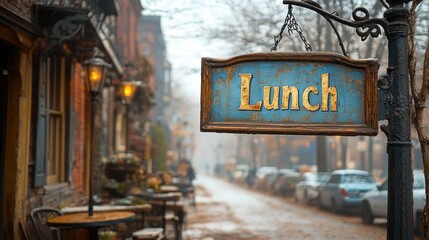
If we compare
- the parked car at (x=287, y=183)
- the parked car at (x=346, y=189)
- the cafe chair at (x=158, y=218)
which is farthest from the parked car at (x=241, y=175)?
the cafe chair at (x=158, y=218)

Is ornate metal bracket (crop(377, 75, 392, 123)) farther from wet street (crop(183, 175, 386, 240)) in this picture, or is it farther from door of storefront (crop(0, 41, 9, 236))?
wet street (crop(183, 175, 386, 240))

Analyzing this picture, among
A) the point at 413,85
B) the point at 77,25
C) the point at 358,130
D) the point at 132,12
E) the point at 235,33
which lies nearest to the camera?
the point at 358,130

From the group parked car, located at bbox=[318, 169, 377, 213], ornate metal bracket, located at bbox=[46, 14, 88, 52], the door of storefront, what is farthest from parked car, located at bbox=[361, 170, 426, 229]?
the door of storefront

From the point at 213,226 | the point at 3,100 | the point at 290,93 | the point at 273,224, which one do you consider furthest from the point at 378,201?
the point at 290,93

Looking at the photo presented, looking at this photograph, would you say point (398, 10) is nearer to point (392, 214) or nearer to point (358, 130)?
point (358, 130)

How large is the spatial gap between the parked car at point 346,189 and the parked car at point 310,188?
70.0 inches

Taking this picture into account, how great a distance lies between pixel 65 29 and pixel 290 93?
5.76m

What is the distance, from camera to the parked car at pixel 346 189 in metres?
19.2

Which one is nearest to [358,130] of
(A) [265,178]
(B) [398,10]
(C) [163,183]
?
(B) [398,10]

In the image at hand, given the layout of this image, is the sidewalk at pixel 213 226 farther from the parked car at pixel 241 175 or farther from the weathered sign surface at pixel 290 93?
the parked car at pixel 241 175

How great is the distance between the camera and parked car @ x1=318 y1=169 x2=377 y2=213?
1922cm

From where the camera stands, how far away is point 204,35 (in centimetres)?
2014

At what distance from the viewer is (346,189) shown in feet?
63.9

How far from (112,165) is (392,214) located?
12.2 meters
